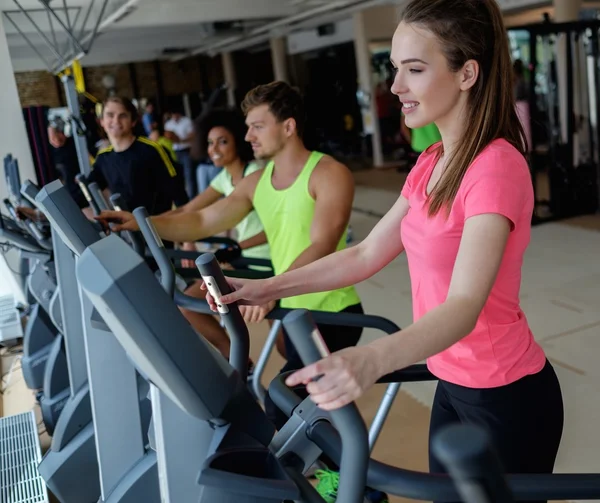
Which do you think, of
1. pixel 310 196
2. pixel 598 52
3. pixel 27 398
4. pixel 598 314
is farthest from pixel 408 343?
pixel 598 52

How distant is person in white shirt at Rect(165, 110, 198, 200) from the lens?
374 inches

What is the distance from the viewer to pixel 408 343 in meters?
0.94

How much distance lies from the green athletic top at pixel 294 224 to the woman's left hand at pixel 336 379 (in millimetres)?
1547

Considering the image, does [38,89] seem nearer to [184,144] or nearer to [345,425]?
[184,144]

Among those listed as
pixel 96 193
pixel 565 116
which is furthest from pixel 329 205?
pixel 565 116

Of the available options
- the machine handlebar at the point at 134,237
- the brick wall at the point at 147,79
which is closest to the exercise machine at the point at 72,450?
the machine handlebar at the point at 134,237

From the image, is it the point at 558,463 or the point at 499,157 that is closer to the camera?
the point at 499,157

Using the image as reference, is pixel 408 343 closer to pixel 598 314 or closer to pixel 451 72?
pixel 451 72

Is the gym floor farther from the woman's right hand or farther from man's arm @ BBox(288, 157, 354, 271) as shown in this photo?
the woman's right hand

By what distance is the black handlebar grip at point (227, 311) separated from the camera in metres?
1.24

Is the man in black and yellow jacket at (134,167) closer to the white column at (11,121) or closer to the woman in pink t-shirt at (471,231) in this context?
the white column at (11,121)

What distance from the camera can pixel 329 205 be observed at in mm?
2389

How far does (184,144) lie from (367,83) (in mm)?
4387

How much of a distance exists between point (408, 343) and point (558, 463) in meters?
2.05
